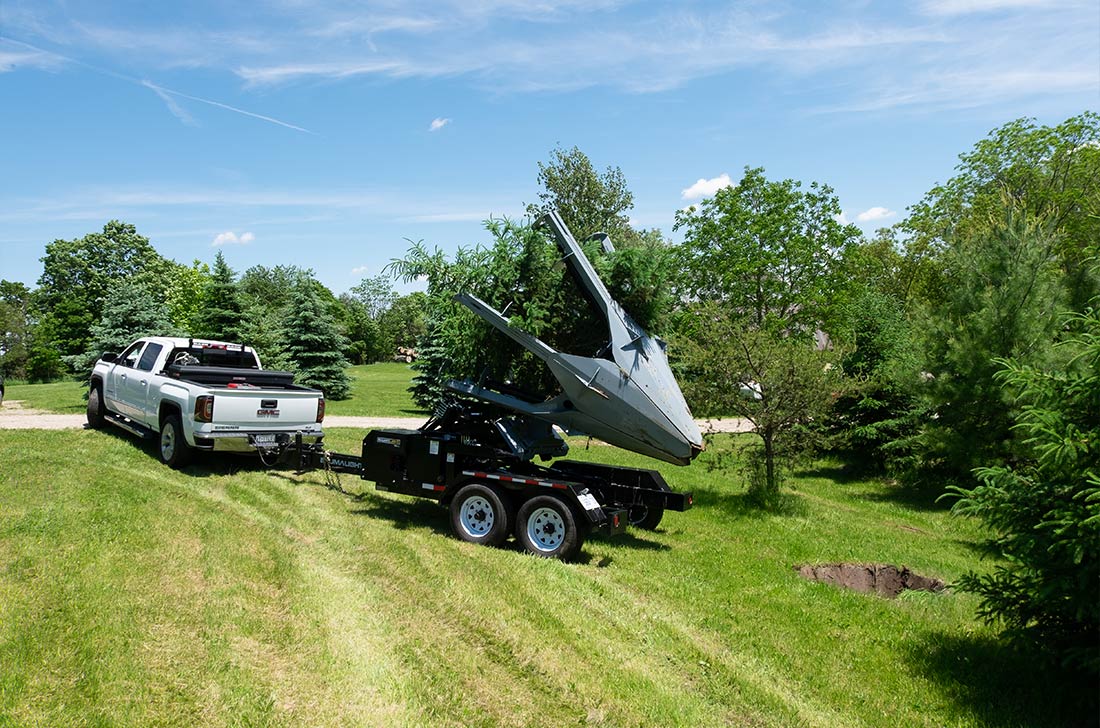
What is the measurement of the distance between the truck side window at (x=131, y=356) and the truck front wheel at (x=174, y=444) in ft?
6.84

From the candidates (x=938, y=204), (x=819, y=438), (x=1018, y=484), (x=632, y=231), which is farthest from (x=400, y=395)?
(x=1018, y=484)

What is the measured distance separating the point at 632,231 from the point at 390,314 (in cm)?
4524

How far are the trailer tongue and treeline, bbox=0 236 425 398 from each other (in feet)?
6.57

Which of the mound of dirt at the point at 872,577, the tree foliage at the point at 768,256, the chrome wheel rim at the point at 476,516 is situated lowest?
the mound of dirt at the point at 872,577

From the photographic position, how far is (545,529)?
8.24 metres

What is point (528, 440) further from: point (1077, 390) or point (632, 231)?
point (632, 231)

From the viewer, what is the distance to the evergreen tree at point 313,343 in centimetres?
2877

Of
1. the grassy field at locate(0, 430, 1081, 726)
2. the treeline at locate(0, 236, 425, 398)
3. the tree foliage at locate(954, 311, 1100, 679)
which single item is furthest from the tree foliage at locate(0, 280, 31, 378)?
the tree foliage at locate(954, 311, 1100, 679)

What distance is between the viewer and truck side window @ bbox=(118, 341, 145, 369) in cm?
1279

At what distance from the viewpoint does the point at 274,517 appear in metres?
9.02

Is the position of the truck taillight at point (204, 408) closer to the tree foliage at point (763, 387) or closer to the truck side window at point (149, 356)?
the truck side window at point (149, 356)

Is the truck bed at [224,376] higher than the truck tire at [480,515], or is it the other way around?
the truck bed at [224,376]

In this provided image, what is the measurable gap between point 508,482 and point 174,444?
609 centimetres

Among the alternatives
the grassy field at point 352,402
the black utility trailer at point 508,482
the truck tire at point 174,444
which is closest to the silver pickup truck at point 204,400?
the truck tire at point 174,444
